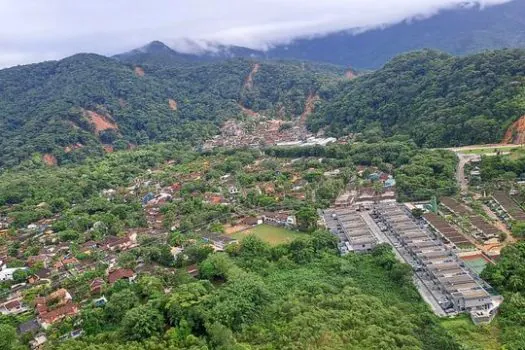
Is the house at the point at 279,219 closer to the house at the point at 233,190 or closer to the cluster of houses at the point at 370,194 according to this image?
the cluster of houses at the point at 370,194

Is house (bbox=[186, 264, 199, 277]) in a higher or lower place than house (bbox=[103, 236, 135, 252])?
higher

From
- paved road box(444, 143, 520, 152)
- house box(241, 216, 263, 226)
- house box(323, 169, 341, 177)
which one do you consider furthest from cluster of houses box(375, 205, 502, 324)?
paved road box(444, 143, 520, 152)

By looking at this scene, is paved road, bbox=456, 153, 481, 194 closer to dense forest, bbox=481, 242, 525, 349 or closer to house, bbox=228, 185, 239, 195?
dense forest, bbox=481, 242, 525, 349

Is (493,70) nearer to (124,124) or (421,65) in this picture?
(421,65)

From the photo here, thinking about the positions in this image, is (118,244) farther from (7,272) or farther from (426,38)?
(426,38)

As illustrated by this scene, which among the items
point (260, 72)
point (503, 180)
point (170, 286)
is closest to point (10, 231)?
point (170, 286)

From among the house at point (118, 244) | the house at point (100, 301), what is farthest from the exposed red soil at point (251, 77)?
the house at point (100, 301)
